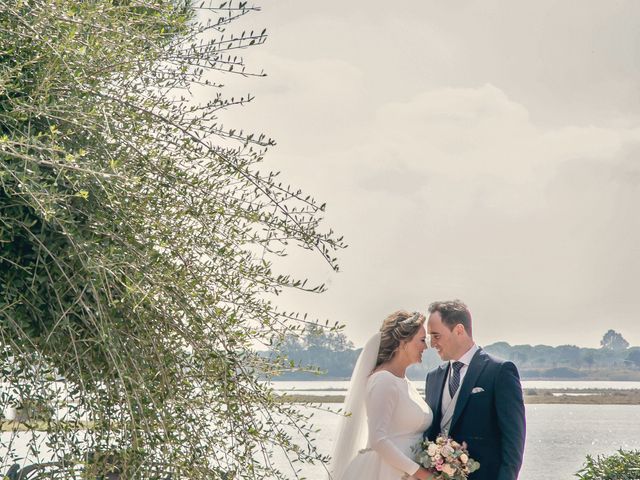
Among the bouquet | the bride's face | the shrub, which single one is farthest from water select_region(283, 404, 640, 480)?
the bouquet

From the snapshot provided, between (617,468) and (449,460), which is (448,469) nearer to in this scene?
(449,460)

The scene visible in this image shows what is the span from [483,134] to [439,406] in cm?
3507

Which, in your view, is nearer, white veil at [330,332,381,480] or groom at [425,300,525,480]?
groom at [425,300,525,480]

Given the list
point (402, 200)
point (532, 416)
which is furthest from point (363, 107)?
point (532, 416)

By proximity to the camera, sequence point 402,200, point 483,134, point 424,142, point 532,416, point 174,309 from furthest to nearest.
A: point 532,416 → point 483,134 → point 424,142 → point 402,200 → point 174,309

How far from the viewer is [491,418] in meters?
4.14

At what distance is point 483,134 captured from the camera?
127ft

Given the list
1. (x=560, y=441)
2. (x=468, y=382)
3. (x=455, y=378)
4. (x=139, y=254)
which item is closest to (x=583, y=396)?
(x=560, y=441)

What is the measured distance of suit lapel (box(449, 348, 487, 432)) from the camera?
4.18 meters

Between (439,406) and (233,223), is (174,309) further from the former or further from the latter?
(439,406)

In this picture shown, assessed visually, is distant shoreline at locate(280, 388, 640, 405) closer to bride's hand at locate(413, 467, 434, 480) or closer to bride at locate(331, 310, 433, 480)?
bride at locate(331, 310, 433, 480)

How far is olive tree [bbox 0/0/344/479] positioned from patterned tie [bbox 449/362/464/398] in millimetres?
1977

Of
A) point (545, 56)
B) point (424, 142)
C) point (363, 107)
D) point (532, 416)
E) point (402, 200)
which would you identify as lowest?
point (532, 416)

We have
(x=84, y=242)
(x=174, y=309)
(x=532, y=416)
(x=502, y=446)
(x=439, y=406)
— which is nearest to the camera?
(x=84, y=242)
